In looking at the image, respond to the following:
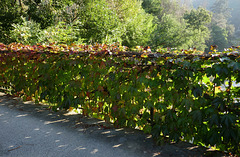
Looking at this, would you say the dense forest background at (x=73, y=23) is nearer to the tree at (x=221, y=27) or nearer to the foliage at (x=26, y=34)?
the foliage at (x=26, y=34)

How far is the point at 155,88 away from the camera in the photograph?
264 centimetres

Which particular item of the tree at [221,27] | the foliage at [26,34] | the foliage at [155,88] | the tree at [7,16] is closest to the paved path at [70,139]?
the foliage at [155,88]

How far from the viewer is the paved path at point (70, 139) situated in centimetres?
248

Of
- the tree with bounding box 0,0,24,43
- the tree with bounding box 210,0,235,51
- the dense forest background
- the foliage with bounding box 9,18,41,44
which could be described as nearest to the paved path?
the dense forest background

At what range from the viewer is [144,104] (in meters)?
2.71

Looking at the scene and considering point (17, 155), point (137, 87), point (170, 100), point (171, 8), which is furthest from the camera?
point (171, 8)

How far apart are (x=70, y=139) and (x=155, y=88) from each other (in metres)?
1.44

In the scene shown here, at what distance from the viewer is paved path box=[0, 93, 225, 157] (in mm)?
2477

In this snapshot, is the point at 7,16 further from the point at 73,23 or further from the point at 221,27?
the point at 221,27

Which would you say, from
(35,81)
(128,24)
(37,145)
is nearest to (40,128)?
(37,145)

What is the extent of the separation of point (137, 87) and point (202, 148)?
1.19 meters

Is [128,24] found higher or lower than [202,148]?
higher

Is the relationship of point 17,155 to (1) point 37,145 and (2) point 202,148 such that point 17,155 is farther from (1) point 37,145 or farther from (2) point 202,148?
(2) point 202,148

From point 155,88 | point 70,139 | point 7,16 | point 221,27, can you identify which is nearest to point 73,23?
point 7,16
